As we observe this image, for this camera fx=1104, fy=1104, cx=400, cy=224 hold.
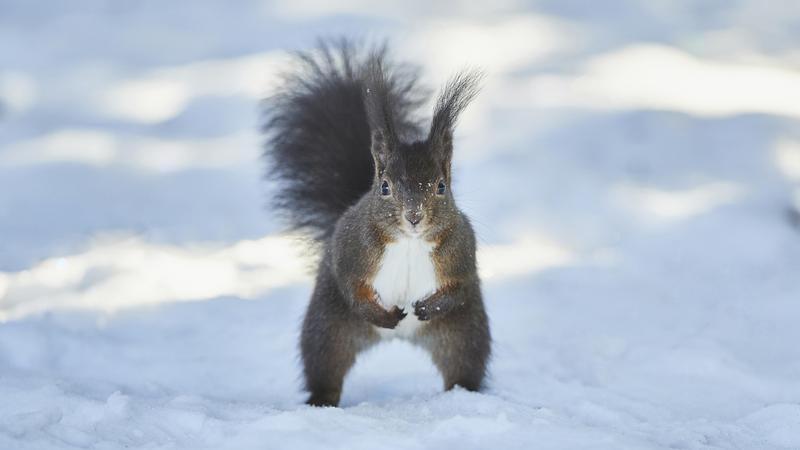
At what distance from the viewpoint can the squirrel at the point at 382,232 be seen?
324 cm

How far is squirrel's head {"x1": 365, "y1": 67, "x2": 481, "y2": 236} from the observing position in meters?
3.17

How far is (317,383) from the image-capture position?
3.52 m

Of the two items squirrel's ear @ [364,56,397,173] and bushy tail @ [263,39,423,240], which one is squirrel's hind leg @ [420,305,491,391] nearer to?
squirrel's ear @ [364,56,397,173]

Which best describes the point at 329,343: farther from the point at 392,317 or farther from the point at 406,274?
the point at 406,274

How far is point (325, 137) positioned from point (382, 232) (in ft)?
2.85

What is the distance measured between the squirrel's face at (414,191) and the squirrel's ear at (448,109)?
24 mm

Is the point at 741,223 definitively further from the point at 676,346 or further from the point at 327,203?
the point at 327,203

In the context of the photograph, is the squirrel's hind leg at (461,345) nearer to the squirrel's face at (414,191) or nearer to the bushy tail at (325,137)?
the squirrel's face at (414,191)

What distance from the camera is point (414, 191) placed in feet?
10.4

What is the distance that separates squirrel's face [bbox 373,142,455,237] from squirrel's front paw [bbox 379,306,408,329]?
10.7 inches

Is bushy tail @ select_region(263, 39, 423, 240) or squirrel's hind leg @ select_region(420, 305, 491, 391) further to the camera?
bushy tail @ select_region(263, 39, 423, 240)

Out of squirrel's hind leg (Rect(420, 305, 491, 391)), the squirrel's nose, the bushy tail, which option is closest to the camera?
the squirrel's nose

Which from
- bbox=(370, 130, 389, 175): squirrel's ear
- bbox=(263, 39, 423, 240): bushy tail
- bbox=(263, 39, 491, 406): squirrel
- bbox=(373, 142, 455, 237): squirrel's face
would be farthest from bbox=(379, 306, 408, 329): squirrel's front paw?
bbox=(263, 39, 423, 240): bushy tail

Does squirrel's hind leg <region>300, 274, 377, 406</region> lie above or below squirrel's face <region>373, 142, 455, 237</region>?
below
